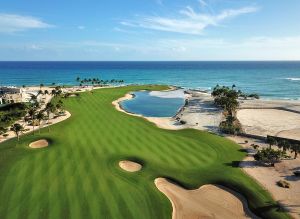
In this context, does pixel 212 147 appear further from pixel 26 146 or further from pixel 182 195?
pixel 26 146

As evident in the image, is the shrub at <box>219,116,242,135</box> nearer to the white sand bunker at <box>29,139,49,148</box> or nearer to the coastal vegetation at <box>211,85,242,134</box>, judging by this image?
the coastal vegetation at <box>211,85,242,134</box>

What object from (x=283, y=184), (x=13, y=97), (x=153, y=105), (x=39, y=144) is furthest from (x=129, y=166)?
(x=13, y=97)

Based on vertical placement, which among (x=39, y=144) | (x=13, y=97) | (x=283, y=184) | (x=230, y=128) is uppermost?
(x=13, y=97)

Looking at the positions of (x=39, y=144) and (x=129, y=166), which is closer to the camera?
(x=129, y=166)

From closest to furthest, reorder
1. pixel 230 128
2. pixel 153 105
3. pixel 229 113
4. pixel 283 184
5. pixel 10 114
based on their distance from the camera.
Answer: pixel 283 184 < pixel 230 128 < pixel 10 114 < pixel 229 113 < pixel 153 105

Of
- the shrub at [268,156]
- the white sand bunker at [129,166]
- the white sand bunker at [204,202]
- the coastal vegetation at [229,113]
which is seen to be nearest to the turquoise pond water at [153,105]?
the coastal vegetation at [229,113]

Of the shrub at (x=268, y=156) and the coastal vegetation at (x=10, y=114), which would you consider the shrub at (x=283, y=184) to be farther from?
the coastal vegetation at (x=10, y=114)

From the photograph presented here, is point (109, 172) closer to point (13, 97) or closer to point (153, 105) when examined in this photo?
point (153, 105)

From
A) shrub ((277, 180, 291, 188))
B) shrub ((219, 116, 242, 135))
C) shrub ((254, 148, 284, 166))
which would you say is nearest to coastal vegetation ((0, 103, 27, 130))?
shrub ((219, 116, 242, 135))
